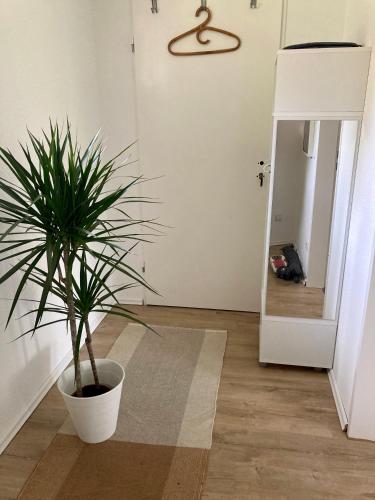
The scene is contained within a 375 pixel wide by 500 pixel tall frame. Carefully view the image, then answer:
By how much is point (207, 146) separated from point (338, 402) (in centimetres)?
177

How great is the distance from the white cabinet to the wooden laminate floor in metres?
0.20

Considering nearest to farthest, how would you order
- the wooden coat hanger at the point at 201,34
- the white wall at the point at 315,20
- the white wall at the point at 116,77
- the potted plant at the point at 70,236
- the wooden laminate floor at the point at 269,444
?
the potted plant at the point at 70,236 < the wooden laminate floor at the point at 269,444 < the white wall at the point at 315,20 < the wooden coat hanger at the point at 201,34 < the white wall at the point at 116,77

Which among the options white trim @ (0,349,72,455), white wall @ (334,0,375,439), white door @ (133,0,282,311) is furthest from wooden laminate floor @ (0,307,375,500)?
white door @ (133,0,282,311)

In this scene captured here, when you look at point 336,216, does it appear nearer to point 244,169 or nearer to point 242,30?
point 244,169

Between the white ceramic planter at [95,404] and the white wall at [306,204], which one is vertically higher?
the white wall at [306,204]

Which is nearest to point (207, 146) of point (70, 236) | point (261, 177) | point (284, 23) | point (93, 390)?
point (261, 177)

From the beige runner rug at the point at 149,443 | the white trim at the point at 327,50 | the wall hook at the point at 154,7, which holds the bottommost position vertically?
the beige runner rug at the point at 149,443

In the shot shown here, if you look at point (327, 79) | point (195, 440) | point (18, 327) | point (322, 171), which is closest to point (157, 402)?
point (195, 440)

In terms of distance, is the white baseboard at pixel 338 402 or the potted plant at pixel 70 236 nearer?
the potted plant at pixel 70 236

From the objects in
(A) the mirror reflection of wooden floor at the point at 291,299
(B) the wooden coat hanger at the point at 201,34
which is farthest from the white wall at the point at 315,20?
(A) the mirror reflection of wooden floor at the point at 291,299

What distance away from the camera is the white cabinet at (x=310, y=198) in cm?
193

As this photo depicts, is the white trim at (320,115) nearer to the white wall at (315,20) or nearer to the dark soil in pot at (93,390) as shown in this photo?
the white wall at (315,20)

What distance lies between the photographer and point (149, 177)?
292 cm

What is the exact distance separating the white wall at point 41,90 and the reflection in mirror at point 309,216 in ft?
4.06
